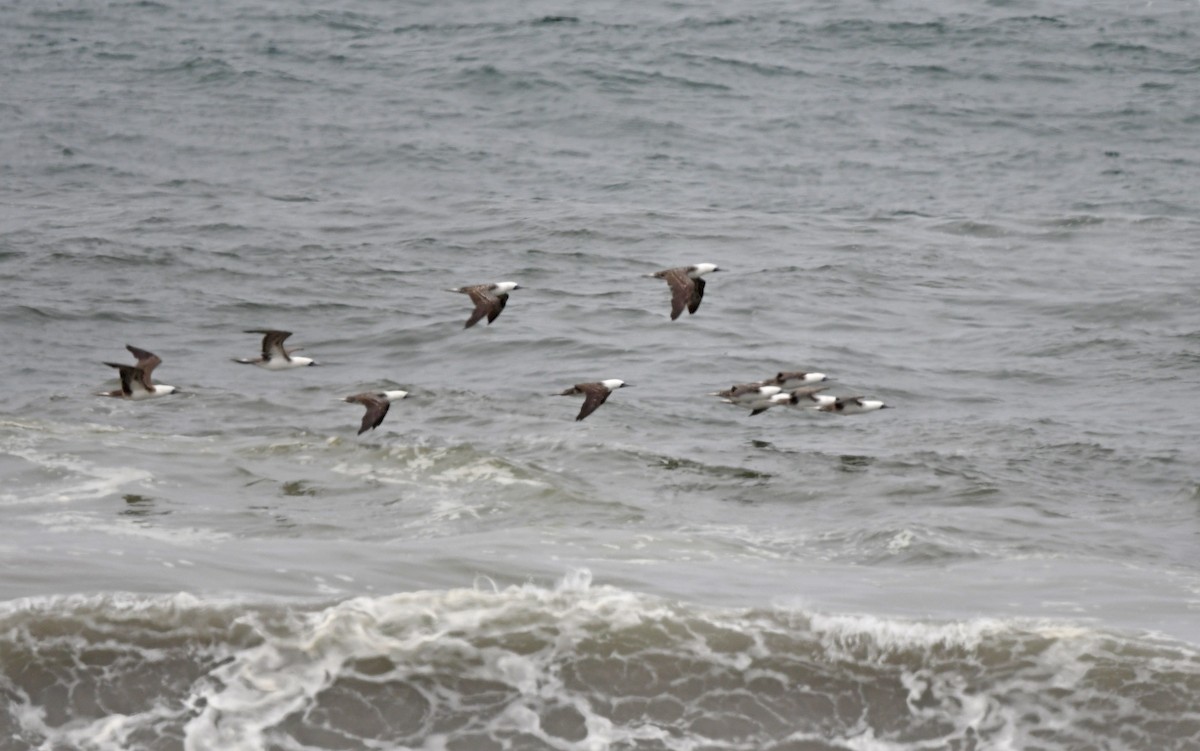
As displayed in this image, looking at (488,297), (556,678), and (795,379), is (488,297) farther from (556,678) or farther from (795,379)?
(556,678)

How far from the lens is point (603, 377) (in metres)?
21.3

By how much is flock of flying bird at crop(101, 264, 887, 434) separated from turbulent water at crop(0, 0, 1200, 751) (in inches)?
17.1

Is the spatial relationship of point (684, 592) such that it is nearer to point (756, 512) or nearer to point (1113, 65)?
point (756, 512)

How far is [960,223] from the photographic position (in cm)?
2994

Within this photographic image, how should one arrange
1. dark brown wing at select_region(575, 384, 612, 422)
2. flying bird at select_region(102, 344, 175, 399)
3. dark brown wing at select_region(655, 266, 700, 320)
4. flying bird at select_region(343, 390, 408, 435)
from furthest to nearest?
flying bird at select_region(102, 344, 175, 399) → dark brown wing at select_region(575, 384, 612, 422) → dark brown wing at select_region(655, 266, 700, 320) → flying bird at select_region(343, 390, 408, 435)

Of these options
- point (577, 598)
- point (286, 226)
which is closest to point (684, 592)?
point (577, 598)

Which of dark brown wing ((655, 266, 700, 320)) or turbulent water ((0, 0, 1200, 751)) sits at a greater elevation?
dark brown wing ((655, 266, 700, 320))

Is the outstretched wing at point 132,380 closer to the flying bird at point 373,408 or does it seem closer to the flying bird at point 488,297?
the flying bird at point 373,408

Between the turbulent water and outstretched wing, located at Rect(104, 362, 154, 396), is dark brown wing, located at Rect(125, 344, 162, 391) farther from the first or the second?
the turbulent water

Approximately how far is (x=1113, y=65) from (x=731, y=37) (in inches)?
390

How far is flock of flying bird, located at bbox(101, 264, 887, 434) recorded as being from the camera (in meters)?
17.4

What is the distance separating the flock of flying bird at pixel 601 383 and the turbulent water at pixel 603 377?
435 millimetres

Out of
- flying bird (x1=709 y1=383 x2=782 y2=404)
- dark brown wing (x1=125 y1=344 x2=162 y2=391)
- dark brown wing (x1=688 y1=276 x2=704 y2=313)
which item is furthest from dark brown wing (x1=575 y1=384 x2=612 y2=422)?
dark brown wing (x1=125 y1=344 x2=162 y2=391)

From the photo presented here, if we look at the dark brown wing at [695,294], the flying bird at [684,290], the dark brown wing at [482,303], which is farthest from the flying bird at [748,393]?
the dark brown wing at [482,303]
